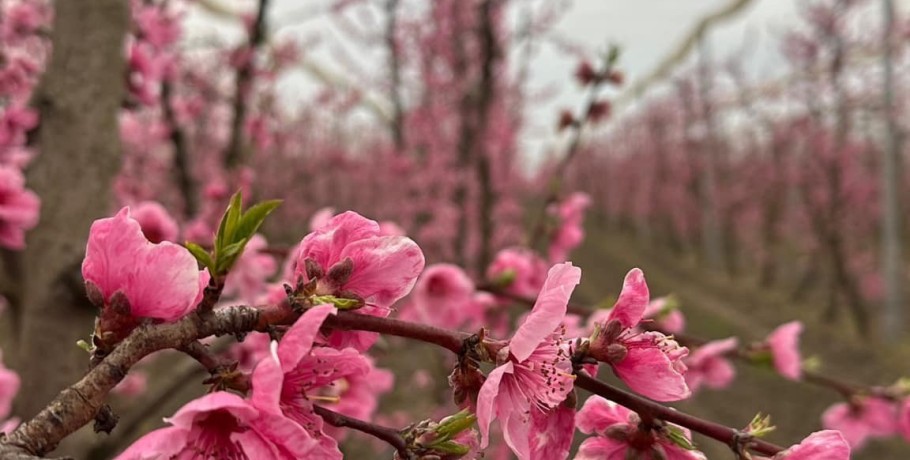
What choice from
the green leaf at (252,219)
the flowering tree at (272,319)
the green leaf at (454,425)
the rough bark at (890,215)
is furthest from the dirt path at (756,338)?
the green leaf at (252,219)

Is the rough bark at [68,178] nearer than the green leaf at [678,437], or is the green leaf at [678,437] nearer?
the green leaf at [678,437]

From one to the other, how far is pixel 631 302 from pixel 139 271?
42 cm

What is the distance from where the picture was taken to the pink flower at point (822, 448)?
1.92 ft

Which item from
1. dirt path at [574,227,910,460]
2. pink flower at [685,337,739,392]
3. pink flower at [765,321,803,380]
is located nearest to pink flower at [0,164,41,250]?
pink flower at [685,337,739,392]

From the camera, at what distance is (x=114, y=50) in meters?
1.50

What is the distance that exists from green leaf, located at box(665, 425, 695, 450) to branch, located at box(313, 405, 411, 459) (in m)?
0.24

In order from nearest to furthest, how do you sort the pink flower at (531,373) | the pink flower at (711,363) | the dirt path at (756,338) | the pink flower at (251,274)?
the pink flower at (531,373), the pink flower at (251,274), the pink flower at (711,363), the dirt path at (756,338)

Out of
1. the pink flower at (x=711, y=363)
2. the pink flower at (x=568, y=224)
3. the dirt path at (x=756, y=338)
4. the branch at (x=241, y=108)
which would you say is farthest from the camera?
the dirt path at (x=756, y=338)

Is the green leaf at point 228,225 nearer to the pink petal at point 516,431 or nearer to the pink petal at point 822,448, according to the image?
the pink petal at point 516,431

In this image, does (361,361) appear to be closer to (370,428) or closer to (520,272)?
(370,428)

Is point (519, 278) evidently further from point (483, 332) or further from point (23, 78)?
point (23, 78)

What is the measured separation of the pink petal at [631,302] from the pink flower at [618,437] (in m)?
0.09

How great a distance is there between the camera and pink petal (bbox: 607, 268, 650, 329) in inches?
24.7

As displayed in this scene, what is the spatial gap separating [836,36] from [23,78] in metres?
9.54
